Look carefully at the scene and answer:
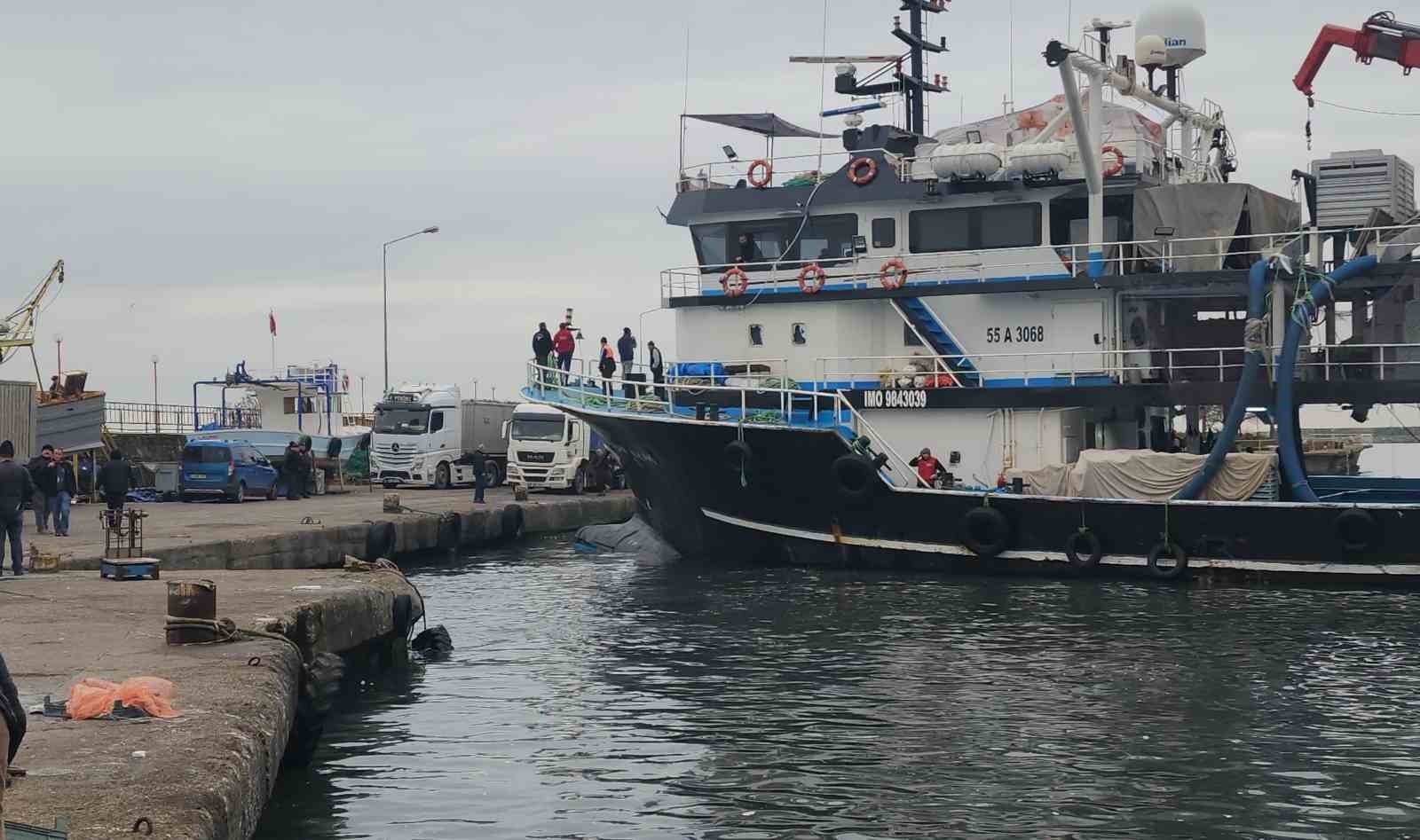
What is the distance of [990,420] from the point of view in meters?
27.4

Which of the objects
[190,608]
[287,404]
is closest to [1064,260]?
[190,608]

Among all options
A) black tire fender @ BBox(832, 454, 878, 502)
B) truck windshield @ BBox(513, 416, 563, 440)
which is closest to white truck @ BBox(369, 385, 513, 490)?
truck windshield @ BBox(513, 416, 563, 440)

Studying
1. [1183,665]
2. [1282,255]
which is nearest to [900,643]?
[1183,665]

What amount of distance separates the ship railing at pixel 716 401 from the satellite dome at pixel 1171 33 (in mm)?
8926

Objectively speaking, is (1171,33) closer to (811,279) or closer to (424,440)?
(811,279)

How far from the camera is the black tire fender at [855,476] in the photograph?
1031 inches

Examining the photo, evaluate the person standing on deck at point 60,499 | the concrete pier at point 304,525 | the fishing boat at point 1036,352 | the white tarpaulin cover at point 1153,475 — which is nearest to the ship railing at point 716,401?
the fishing boat at point 1036,352

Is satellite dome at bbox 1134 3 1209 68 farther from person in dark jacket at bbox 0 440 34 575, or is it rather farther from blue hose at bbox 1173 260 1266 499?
person in dark jacket at bbox 0 440 34 575

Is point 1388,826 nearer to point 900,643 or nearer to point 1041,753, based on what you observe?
point 1041,753

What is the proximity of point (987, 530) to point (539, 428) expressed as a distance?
873 inches

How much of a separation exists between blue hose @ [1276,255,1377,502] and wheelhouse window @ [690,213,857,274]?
7.81 metres

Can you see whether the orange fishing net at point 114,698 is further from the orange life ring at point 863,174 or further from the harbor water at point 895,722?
the orange life ring at point 863,174

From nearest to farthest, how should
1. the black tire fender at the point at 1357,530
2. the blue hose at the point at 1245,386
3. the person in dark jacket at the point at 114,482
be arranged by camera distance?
the black tire fender at the point at 1357,530, the blue hose at the point at 1245,386, the person in dark jacket at the point at 114,482

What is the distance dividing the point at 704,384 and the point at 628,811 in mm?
17348
